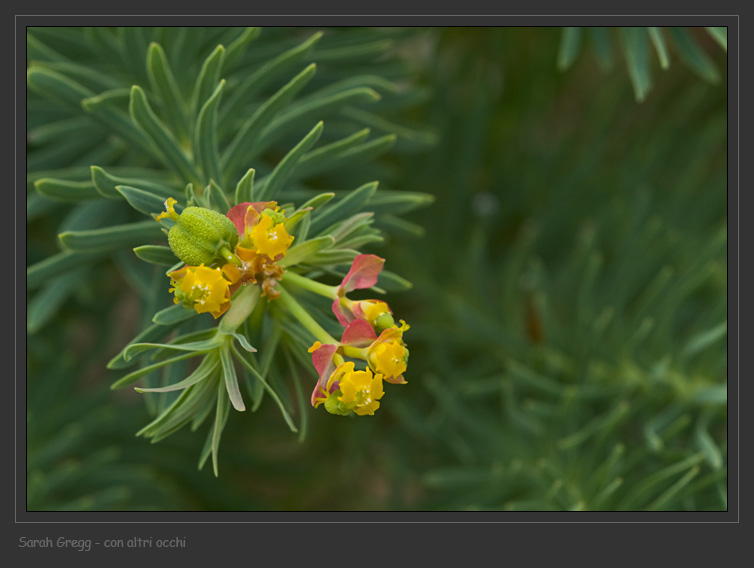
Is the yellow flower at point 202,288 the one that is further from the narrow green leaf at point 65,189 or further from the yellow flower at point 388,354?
the narrow green leaf at point 65,189

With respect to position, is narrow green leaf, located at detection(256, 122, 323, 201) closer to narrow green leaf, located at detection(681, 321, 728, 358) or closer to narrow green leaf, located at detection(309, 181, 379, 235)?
narrow green leaf, located at detection(309, 181, 379, 235)

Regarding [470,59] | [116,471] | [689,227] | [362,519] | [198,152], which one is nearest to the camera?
[198,152]

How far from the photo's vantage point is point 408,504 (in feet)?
5.91

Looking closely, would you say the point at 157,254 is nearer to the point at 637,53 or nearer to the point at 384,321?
the point at 384,321

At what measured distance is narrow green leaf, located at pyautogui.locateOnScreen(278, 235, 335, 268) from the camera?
815 millimetres

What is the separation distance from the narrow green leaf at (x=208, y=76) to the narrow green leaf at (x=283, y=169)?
0.21 metres

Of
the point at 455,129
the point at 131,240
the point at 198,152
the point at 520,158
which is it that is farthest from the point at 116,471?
the point at 520,158

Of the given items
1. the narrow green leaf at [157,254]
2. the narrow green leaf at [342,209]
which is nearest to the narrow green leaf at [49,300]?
the narrow green leaf at [157,254]

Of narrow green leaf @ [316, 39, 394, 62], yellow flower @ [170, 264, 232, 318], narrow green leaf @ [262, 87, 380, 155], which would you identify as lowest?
yellow flower @ [170, 264, 232, 318]

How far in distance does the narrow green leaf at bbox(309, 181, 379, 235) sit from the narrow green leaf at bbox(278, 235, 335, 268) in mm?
118

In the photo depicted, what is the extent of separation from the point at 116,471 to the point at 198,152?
2.85ft

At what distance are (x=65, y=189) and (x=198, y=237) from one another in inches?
16.8

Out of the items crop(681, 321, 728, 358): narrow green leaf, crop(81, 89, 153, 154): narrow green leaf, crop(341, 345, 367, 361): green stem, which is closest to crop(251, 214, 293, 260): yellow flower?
crop(341, 345, 367, 361): green stem

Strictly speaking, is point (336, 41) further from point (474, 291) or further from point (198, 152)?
point (474, 291)
